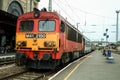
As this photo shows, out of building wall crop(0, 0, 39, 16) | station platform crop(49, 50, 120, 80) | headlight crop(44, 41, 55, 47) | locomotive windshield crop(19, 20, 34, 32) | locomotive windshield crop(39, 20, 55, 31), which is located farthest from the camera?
building wall crop(0, 0, 39, 16)

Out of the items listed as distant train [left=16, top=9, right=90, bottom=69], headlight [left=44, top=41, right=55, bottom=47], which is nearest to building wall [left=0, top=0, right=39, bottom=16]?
distant train [left=16, top=9, right=90, bottom=69]

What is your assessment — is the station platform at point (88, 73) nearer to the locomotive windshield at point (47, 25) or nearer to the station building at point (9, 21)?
the locomotive windshield at point (47, 25)

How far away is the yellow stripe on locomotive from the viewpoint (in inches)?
622

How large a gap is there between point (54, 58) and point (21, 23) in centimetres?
311

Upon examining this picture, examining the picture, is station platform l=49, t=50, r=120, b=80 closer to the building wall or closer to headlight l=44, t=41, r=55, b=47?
headlight l=44, t=41, r=55, b=47

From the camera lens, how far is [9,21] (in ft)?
118

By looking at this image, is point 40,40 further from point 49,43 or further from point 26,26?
point 26,26

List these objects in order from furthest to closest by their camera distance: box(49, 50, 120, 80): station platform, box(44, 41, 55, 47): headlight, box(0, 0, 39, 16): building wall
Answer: box(0, 0, 39, 16): building wall → box(44, 41, 55, 47): headlight → box(49, 50, 120, 80): station platform

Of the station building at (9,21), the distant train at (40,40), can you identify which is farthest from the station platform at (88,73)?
the station building at (9,21)

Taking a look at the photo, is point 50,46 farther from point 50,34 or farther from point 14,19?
point 14,19

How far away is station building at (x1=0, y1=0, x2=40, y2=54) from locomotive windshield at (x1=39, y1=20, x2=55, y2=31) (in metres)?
14.8

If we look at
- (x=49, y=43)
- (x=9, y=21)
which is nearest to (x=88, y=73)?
(x=49, y=43)

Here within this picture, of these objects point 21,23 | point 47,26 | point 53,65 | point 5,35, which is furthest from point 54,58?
point 5,35

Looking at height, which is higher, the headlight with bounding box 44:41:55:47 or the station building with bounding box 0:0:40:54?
the station building with bounding box 0:0:40:54
